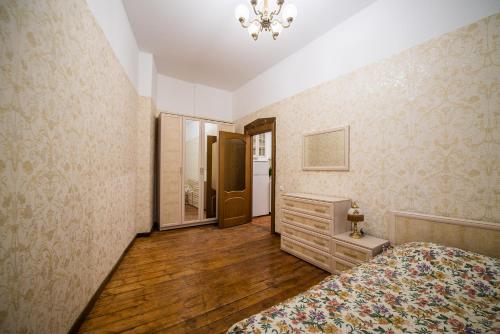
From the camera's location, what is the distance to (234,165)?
439 centimetres

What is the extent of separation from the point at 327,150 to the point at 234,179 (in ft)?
7.25

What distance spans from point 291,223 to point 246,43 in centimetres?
298

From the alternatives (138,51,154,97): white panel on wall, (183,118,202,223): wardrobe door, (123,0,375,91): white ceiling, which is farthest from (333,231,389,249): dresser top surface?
(138,51,154,97): white panel on wall

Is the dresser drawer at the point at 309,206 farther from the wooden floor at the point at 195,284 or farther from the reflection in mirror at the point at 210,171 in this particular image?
the reflection in mirror at the point at 210,171

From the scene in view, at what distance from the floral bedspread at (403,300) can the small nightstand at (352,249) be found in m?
0.45

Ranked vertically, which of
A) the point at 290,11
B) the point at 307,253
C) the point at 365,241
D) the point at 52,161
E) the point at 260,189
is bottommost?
the point at 307,253

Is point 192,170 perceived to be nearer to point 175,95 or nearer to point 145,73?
point 175,95

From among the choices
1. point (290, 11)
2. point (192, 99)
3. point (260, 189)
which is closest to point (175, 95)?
point (192, 99)

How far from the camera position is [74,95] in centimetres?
138

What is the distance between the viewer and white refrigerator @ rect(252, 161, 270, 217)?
5.03 metres

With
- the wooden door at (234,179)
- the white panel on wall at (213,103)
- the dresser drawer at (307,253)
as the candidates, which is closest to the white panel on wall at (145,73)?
the white panel on wall at (213,103)

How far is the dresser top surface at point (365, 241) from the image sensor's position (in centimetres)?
201

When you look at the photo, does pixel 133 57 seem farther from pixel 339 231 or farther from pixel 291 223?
pixel 339 231

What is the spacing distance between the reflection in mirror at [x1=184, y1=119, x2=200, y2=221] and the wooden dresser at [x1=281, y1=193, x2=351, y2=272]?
7.01ft
